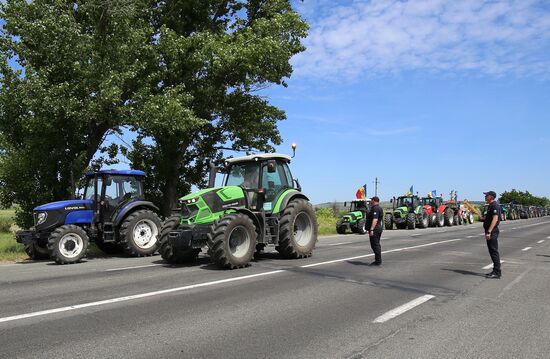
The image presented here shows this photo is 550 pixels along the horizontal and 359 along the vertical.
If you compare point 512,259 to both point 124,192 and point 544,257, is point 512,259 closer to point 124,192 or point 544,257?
point 544,257

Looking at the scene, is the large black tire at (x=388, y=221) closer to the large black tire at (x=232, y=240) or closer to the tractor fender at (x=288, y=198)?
the tractor fender at (x=288, y=198)

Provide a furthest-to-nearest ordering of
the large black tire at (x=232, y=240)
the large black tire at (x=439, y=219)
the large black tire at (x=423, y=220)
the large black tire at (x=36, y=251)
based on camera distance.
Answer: the large black tire at (x=439, y=219) → the large black tire at (x=423, y=220) → the large black tire at (x=36, y=251) → the large black tire at (x=232, y=240)

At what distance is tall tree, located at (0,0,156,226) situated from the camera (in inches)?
595

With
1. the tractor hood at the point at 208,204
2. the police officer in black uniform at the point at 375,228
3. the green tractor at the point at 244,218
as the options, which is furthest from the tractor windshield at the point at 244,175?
the police officer in black uniform at the point at 375,228

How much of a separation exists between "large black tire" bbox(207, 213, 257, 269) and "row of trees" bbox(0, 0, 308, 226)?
230 inches

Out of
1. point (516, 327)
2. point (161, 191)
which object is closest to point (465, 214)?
point (161, 191)

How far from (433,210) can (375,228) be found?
2696 cm

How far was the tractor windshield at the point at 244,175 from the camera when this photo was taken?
38.8 ft

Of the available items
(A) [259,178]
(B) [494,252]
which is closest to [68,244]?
(A) [259,178]

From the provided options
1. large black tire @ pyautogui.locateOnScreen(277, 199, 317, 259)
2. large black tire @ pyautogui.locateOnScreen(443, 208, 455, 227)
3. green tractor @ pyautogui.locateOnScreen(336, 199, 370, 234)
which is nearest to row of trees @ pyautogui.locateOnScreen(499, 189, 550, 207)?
large black tire @ pyautogui.locateOnScreen(443, 208, 455, 227)

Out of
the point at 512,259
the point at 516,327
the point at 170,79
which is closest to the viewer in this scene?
the point at 516,327

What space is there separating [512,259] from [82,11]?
16.7 metres

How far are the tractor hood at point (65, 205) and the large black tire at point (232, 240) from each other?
5.19 metres

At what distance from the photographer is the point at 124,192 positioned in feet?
46.0
